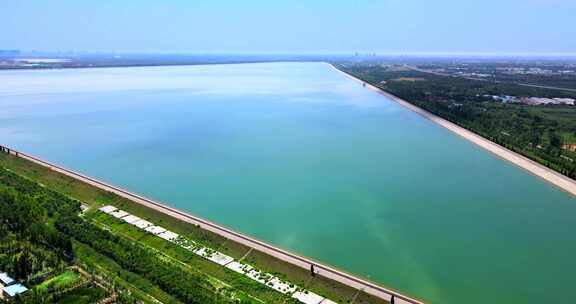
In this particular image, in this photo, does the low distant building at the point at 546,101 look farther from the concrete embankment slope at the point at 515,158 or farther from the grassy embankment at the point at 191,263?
the grassy embankment at the point at 191,263

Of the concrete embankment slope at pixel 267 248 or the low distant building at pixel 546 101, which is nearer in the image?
the concrete embankment slope at pixel 267 248

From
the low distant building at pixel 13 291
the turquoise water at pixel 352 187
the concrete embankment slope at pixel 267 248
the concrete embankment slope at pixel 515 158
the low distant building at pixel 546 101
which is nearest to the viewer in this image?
the low distant building at pixel 13 291

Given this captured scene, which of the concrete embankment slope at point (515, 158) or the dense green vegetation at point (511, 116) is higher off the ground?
the dense green vegetation at point (511, 116)

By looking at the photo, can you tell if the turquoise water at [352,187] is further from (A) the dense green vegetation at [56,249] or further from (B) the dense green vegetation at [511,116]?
(A) the dense green vegetation at [56,249]

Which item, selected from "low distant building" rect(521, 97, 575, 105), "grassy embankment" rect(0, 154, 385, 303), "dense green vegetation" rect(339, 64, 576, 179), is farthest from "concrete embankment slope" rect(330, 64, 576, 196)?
"grassy embankment" rect(0, 154, 385, 303)

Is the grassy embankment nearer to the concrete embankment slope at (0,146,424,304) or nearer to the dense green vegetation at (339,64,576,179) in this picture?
the concrete embankment slope at (0,146,424,304)

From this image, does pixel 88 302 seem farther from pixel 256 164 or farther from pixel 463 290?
pixel 256 164

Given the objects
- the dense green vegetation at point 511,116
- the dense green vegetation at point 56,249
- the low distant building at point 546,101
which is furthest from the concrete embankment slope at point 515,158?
the dense green vegetation at point 56,249

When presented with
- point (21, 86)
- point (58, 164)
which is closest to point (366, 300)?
point (58, 164)

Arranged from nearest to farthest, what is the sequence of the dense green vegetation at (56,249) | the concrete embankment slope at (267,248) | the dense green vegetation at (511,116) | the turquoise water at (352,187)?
the dense green vegetation at (56,249)
the concrete embankment slope at (267,248)
the turquoise water at (352,187)
the dense green vegetation at (511,116)
